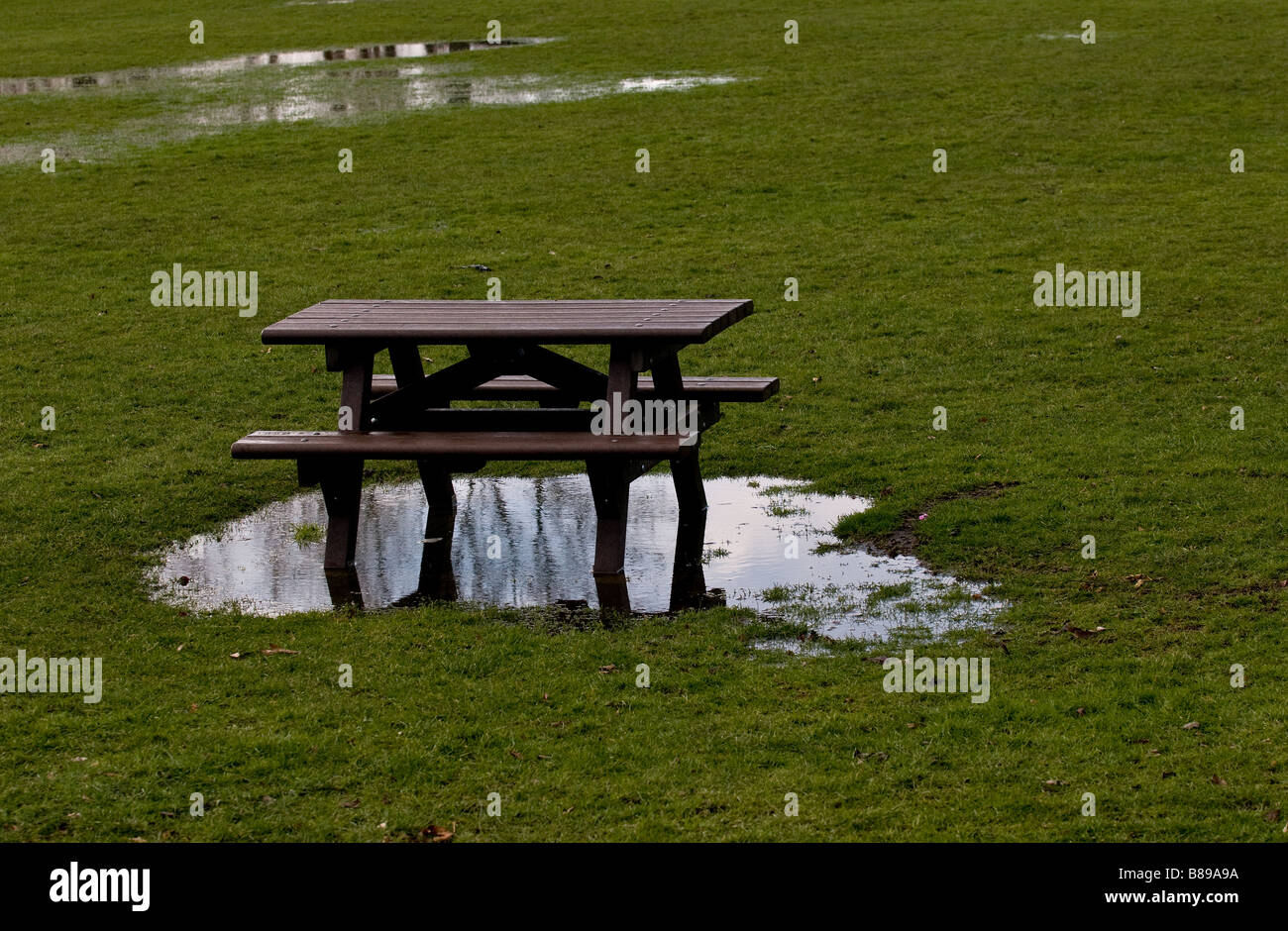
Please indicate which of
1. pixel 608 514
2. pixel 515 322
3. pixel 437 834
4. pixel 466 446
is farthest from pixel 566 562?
pixel 437 834

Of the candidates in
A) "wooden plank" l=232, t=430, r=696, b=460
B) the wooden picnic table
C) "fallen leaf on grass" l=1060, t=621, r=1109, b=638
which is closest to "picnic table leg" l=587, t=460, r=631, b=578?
the wooden picnic table

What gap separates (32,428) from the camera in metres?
11.9

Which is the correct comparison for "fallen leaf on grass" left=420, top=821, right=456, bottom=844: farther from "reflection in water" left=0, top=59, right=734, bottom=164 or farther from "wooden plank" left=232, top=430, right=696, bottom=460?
"reflection in water" left=0, top=59, right=734, bottom=164

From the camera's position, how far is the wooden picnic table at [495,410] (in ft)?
28.1

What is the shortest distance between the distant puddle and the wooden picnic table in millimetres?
276

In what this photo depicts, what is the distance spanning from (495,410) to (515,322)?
0.81 m

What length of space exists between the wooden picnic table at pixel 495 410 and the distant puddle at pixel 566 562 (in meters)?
0.28

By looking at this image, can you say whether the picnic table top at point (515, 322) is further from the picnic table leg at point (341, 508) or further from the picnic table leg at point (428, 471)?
the picnic table leg at point (341, 508)

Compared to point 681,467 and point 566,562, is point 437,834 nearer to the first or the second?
point 566,562

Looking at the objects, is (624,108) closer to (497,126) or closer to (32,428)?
(497,126)

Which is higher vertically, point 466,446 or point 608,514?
point 466,446

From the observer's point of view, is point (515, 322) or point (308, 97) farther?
point (308, 97)

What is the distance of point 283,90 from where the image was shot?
91.8 ft
